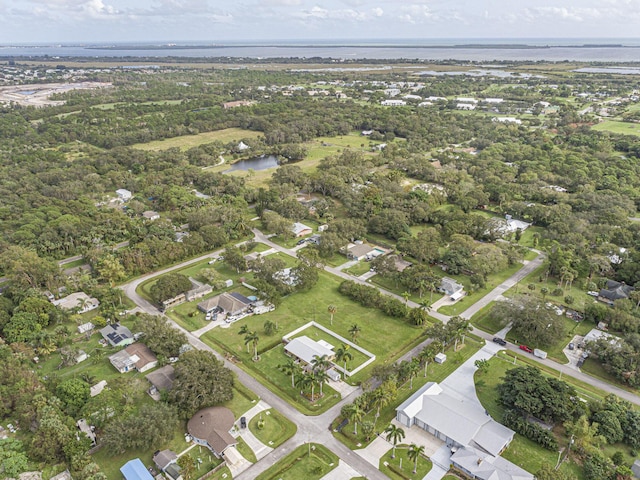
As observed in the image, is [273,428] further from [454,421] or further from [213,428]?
[454,421]

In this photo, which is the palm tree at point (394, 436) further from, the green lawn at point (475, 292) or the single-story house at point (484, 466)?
the green lawn at point (475, 292)

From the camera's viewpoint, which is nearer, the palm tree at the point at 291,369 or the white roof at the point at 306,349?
the palm tree at the point at 291,369

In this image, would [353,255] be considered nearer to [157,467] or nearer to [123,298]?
[123,298]

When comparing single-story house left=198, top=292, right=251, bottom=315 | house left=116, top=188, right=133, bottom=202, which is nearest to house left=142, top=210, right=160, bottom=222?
house left=116, top=188, right=133, bottom=202

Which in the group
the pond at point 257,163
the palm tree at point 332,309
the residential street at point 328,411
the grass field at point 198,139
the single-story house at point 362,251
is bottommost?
the residential street at point 328,411

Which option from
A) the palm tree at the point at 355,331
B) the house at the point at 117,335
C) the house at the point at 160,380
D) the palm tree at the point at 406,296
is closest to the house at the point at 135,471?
the house at the point at 160,380

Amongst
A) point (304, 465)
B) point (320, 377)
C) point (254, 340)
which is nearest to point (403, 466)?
point (304, 465)
